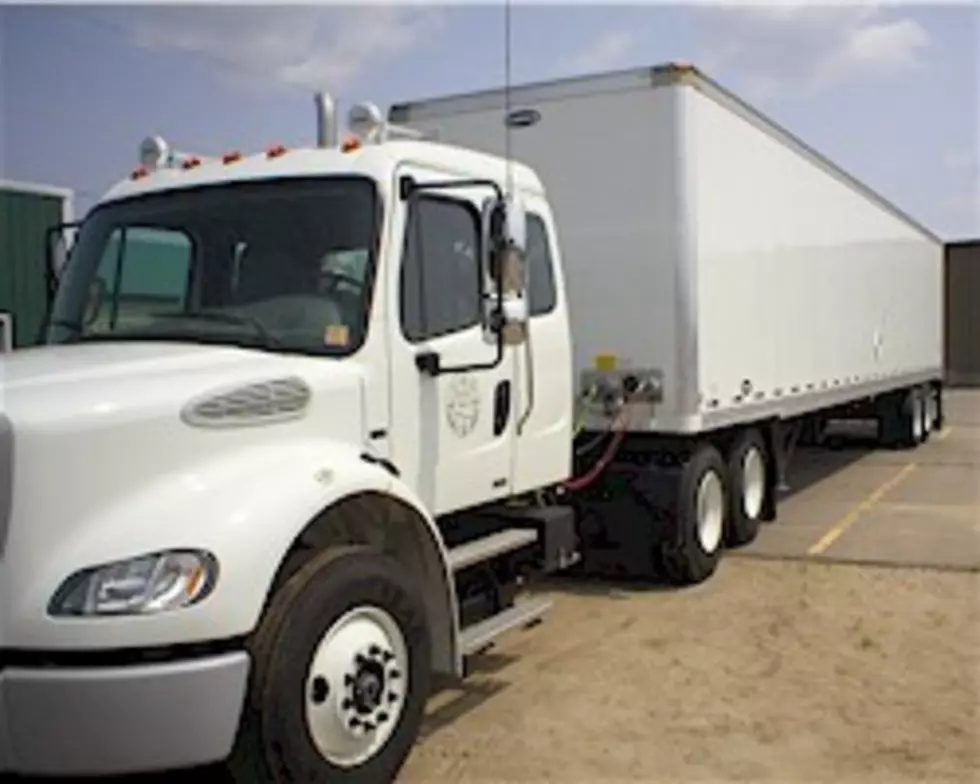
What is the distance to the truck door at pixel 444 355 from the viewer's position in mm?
4799

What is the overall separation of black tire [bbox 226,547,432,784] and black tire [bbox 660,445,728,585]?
12.6ft

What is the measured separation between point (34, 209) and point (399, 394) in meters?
8.88

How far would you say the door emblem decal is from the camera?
16.7 ft

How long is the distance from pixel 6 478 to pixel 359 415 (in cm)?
150

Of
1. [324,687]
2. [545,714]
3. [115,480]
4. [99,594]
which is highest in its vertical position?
[115,480]

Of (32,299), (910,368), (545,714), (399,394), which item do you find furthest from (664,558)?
(910,368)

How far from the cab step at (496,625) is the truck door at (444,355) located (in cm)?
56

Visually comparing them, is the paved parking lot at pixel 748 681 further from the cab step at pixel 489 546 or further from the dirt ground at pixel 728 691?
the cab step at pixel 489 546

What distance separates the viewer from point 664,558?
784cm

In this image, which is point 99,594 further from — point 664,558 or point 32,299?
point 32,299

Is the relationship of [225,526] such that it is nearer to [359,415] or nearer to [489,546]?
[359,415]

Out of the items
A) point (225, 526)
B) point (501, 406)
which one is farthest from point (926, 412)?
point (225, 526)

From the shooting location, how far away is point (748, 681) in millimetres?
5738

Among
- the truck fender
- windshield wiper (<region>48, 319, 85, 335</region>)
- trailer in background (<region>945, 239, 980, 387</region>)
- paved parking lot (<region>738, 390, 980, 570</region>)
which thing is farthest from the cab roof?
trailer in background (<region>945, 239, 980, 387</region>)
